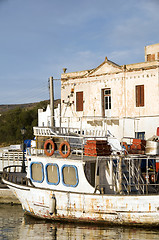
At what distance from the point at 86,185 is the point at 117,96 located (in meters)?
11.4

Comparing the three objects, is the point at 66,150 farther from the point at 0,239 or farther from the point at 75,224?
the point at 0,239

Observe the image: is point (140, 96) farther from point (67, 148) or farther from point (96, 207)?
point (96, 207)

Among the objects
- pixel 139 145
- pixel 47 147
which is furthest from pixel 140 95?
pixel 47 147

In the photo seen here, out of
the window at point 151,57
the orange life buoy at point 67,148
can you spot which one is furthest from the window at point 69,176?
the window at point 151,57

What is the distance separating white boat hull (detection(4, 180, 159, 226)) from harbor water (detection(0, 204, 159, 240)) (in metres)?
0.33

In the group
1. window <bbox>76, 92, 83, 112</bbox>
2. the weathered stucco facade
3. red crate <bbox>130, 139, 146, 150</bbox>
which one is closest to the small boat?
red crate <bbox>130, 139, 146, 150</bbox>

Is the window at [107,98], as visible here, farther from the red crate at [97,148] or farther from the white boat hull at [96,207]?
the white boat hull at [96,207]

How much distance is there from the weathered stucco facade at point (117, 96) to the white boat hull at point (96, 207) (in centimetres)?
779

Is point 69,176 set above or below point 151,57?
below

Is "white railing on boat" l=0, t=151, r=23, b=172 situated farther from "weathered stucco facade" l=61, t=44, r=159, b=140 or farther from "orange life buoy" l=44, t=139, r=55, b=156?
"orange life buoy" l=44, t=139, r=55, b=156

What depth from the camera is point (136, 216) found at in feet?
56.0

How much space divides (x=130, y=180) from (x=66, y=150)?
336 centimetres

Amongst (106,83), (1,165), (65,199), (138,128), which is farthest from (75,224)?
(1,165)

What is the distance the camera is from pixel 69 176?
18922 mm
